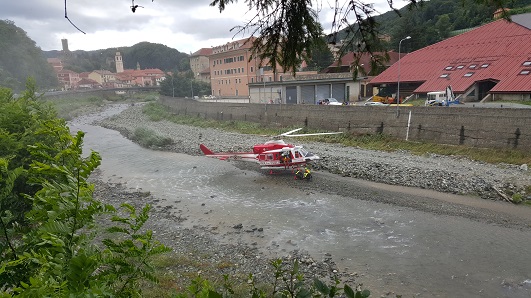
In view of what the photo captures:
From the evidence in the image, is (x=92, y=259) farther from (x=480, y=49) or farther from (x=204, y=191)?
(x=480, y=49)

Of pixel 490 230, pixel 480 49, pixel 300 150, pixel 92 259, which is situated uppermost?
pixel 480 49

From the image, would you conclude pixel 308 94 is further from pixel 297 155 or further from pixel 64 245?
pixel 64 245

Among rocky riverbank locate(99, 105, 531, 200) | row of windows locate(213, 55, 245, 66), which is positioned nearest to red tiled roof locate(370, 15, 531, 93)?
rocky riverbank locate(99, 105, 531, 200)

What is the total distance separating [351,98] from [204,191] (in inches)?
1021

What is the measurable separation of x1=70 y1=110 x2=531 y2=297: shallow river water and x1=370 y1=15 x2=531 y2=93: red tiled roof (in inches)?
760

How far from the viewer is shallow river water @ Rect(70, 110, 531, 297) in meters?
8.20

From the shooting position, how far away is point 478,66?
29938 millimetres

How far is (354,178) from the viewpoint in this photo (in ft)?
54.4

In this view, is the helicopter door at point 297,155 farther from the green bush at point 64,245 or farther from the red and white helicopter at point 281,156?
the green bush at point 64,245

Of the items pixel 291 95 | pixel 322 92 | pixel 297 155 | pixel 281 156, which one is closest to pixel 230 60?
pixel 291 95

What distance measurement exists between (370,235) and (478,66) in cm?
2644

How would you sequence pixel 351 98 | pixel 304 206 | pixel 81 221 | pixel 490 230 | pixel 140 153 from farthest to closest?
pixel 351 98, pixel 140 153, pixel 304 206, pixel 490 230, pixel 81 221

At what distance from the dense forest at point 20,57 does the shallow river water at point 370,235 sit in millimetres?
67478

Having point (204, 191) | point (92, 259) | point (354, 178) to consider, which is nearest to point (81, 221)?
point (92, 259)
